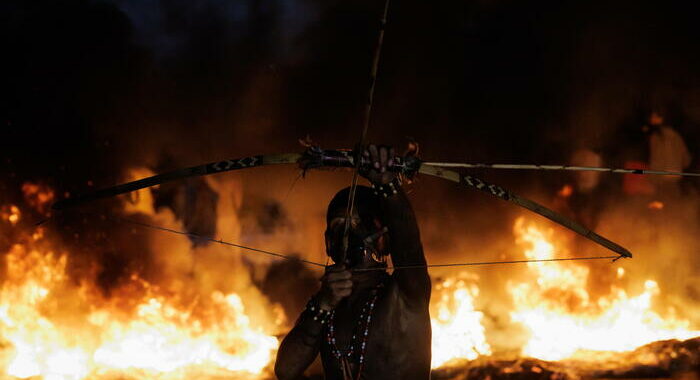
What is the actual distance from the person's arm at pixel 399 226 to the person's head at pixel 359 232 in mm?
308

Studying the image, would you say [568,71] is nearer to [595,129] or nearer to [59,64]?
[595,129]

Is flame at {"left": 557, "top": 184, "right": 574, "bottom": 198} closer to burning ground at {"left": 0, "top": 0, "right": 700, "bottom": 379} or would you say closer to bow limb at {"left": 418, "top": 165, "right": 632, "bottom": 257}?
burning ground at {"left": 0, "top": 0, "right": 700, "bottom": 379}

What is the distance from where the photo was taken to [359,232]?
12.1 feet

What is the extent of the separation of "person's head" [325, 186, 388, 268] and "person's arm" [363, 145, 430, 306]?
12.1 inches

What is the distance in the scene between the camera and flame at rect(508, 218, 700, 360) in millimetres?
9102

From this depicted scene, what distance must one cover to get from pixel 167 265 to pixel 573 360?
7568 millimetres

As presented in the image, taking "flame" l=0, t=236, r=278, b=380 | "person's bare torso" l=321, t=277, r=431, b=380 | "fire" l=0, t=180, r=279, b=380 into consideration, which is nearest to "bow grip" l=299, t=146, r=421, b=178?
"person's bare torso" l=321, t=277, r=431, b=380

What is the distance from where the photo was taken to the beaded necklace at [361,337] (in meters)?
3.46

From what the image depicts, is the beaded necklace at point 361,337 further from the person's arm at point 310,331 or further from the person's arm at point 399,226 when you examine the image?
the person's arm at point 399,226

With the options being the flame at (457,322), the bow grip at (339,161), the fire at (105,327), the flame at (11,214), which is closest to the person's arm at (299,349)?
the bow grip at (339,161)

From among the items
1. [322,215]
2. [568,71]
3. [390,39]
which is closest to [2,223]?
[322,215]

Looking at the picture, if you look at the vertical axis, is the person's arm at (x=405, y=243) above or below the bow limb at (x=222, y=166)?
below

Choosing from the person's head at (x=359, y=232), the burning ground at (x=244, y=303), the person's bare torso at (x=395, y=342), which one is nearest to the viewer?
the person's bare torso at (x=395, y=342)

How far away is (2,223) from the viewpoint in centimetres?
828
